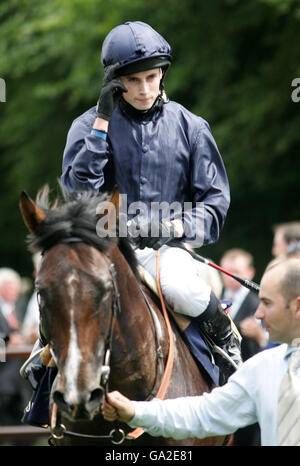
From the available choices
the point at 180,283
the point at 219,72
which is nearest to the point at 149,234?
the point at 180,283

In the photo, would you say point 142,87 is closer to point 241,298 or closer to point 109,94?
point 109,94

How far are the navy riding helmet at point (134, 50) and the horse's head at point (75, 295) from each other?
3.82 feet

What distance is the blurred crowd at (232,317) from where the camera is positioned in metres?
9.28

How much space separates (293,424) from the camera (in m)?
3.69

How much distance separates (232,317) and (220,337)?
457cm

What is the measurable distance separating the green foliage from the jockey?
7945mm

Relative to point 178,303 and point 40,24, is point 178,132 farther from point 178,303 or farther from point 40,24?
point 40,24

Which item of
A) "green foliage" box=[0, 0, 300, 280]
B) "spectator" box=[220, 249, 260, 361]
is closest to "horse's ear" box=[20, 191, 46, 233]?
"spectator" box=[220, 249, 260, 361]

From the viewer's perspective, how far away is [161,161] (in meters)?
5.44
